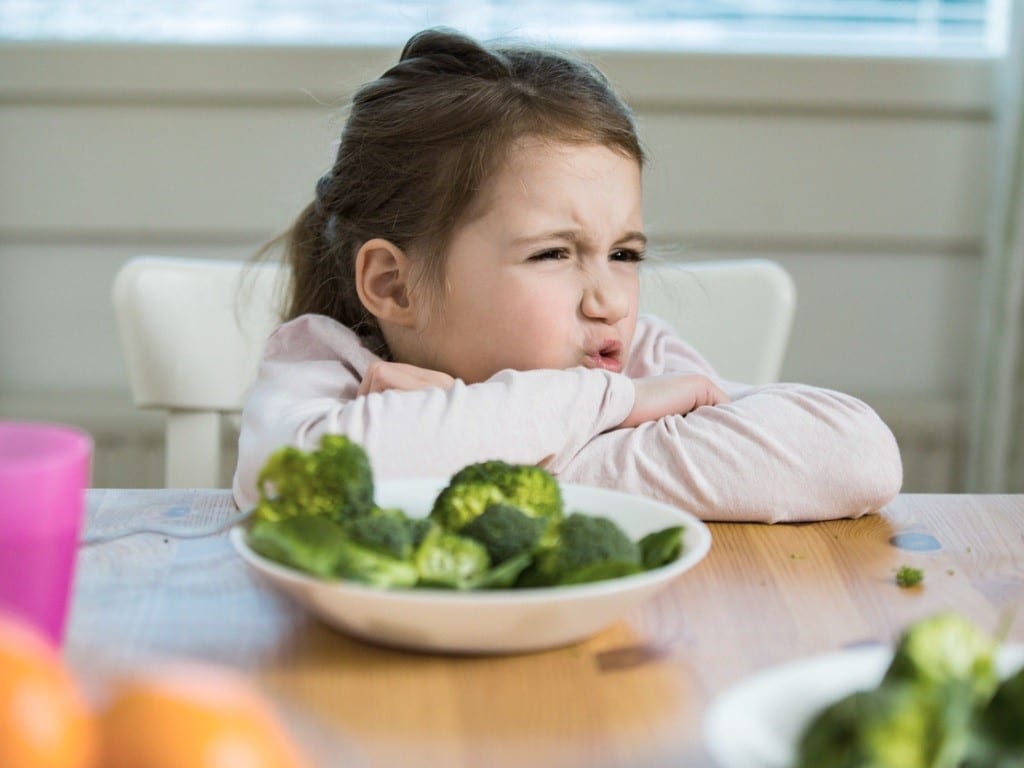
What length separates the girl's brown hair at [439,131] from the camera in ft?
4.10

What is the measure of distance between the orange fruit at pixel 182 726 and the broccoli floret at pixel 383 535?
9.9 inches

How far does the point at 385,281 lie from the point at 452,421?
0.34 meters

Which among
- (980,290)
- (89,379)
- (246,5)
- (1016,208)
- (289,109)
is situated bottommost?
(89,379)

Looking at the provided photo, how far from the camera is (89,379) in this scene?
2279mm

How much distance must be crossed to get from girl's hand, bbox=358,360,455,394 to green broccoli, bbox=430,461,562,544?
379 mm

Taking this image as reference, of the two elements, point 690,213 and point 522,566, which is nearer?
point 522,566

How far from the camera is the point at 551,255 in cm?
123

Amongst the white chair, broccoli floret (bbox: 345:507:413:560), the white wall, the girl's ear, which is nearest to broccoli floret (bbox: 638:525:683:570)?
broccoli floret (bbox: 345:507:413:560)

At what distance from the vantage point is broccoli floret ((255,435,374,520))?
698mm

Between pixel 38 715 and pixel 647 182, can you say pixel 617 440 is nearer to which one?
pixel 38 715

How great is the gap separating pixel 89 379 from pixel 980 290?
60.8 inches

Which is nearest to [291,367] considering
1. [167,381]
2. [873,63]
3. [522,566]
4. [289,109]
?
[167,381]

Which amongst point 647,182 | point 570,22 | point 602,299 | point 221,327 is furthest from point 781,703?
point 570,22

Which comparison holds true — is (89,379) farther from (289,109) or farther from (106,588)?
(106,588)
